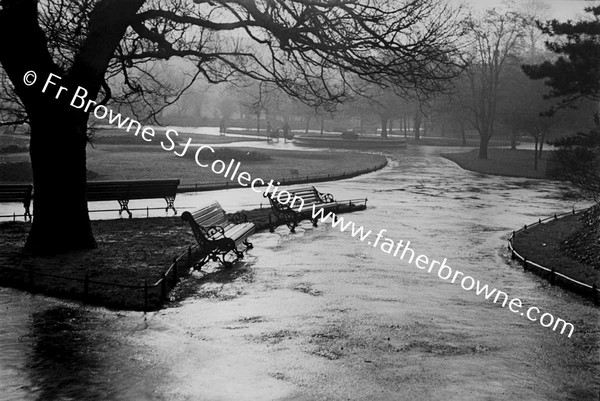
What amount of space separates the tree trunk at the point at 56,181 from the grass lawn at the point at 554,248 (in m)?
9.24

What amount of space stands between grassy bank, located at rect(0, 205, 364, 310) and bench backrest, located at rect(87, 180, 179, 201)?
212 cm

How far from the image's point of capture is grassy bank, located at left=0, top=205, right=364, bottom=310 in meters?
9.76

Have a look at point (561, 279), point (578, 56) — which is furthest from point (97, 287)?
point (578, 56)

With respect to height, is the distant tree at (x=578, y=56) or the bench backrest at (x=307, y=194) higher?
the distant tree at (x=578, y=56)

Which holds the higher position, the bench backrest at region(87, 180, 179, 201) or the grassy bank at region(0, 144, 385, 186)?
the bench backrest at region(87, 180, 179, 201)

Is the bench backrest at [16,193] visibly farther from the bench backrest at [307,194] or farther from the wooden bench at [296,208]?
the bench backrest at [307,194]

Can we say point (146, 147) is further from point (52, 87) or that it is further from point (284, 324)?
point (284, 324)

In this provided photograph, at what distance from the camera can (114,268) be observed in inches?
448

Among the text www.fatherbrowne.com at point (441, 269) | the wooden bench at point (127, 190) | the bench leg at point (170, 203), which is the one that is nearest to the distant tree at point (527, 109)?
the text www.fatherbrowne.com at point (441, 269)

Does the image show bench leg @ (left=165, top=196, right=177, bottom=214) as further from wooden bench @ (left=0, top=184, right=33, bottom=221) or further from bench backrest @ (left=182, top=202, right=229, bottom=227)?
bench backrest @ (left=182, top=202, right=229, bottom=227)

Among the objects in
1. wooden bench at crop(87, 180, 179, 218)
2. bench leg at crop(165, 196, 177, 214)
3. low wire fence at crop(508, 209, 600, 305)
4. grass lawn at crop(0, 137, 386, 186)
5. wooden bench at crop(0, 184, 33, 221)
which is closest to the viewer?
low wire fence at crop(508, 209, 600, 305)

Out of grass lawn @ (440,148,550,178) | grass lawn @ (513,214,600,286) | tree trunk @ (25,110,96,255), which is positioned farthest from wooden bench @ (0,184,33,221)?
grass lawn @ (440,148,550,178)

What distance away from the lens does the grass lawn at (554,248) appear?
12039 mm

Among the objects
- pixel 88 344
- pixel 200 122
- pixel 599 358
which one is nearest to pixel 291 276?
pixel 88 344
